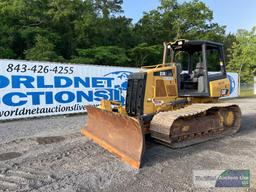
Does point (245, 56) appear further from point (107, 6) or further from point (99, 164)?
point (99, 164)

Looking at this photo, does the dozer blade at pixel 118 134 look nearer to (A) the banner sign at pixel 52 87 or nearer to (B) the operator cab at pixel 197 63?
(B) the operator cab at pixel 197 63

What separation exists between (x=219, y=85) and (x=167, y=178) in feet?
12.5

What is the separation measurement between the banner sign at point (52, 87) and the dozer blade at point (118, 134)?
427 centimetres

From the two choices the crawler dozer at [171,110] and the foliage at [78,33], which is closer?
the crawler dozer at [171,110]

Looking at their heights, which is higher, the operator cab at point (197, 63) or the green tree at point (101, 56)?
the green tree at point (101, 56)

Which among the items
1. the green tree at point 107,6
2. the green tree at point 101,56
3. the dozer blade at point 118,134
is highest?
the green tree at point 107,6

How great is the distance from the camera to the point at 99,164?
4809 millimetres

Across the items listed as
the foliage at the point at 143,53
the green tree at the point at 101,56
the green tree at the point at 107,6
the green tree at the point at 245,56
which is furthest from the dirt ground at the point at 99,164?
the green tree at the point at 107,6

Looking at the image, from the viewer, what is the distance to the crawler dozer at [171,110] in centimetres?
537

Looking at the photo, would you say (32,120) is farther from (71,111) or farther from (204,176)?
(204,176)

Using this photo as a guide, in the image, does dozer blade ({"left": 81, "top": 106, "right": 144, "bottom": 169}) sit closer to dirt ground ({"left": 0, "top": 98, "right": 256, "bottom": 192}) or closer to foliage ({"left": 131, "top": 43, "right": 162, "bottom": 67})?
dirt ground ({"left": 0, "top": 98, "right": 256, "bottom": 192})

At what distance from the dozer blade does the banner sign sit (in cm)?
427

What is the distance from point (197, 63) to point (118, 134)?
3233 millimetres

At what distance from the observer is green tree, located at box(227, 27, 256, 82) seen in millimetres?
30359
